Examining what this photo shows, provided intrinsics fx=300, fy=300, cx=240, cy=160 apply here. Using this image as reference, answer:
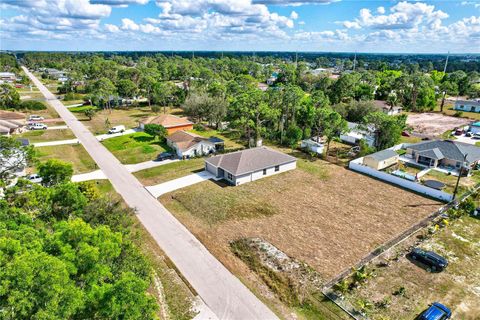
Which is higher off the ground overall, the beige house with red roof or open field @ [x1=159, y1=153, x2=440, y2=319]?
the beige house with red roof

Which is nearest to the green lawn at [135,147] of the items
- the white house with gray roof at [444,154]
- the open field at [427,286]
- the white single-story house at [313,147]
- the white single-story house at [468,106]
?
the white single-story house at [313,147]

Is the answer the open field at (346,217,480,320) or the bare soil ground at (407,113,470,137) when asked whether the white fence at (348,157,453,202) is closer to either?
the open field at (346,217,480,320)

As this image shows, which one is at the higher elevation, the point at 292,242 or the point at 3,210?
the point at 3,210

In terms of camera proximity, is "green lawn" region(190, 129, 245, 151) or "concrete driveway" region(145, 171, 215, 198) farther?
"green lawn" region(190, 129, 245, 151)

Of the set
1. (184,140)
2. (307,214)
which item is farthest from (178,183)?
(307,214)

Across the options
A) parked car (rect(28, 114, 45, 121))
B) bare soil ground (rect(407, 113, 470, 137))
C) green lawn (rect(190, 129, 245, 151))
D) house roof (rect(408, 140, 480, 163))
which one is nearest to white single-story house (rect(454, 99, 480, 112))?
bare soil ground (rect(407, 113, 470, 137))

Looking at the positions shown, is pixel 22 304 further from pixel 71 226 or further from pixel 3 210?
pixel 3 210

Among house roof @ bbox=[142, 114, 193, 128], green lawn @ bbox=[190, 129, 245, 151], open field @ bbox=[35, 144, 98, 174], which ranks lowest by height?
open field @ bbox=[35, 144, 98, 174]

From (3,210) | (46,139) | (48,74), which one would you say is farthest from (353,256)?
(48,74)

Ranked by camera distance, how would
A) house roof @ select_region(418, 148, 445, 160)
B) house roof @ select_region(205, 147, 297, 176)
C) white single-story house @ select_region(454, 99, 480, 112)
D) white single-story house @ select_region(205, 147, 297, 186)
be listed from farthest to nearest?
1. white single-story house @ select_region(454, 99, 480, 112)
2. house roof @ select_region(418, 148, 445, 160)
3. house roof @ select_region(205, 147, 297, 176)
4. white single-story house @ select_region(205, 147, 297, 186)
